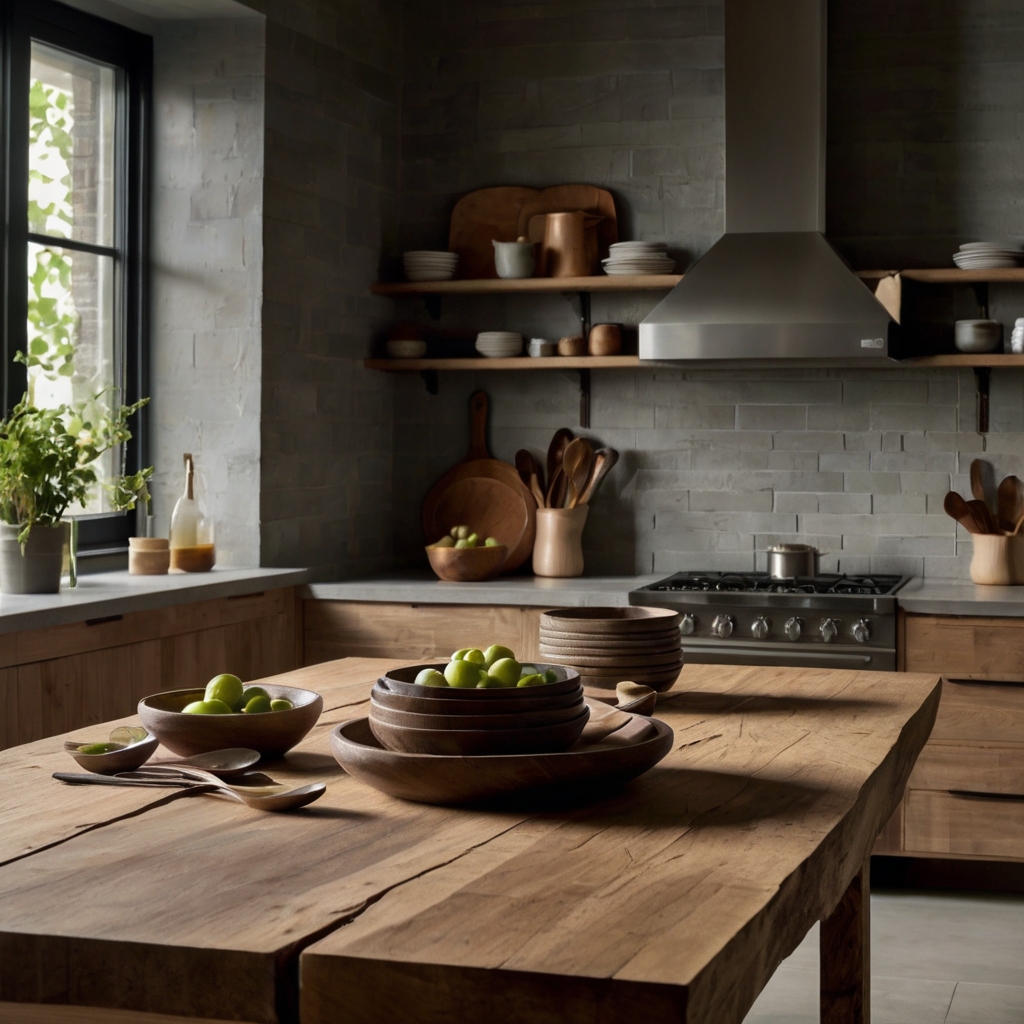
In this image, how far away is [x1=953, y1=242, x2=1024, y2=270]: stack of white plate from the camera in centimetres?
450

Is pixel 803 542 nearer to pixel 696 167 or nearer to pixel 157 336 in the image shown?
pixel 696 167

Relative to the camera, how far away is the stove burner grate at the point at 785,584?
4277 mm

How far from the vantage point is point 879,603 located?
4078mm

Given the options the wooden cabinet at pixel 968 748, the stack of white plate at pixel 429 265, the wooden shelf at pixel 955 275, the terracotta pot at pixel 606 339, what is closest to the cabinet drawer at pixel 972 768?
the wooden cabinet at pixel 968 748

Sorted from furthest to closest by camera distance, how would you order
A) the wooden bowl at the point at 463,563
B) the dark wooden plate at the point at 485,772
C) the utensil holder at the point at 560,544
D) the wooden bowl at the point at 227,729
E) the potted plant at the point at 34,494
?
the utensil holder at the point at 560,544 → the wooden bowl at the point at 463,563 → the potted plant at the point at 34,494 → the wooden bowl at the point at 227,729 → the dark wooden plate at the point at 485,772

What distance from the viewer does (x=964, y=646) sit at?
4055 mm

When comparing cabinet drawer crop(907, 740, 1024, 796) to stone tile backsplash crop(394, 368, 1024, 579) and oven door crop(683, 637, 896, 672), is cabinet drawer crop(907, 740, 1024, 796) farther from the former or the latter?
stone tile backsplash crop(394, 368, 1024, 579)

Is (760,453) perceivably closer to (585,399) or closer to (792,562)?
(792,562)

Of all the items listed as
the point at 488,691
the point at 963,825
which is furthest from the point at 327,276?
the point at 488,691

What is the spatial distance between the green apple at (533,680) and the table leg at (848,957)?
870 mm

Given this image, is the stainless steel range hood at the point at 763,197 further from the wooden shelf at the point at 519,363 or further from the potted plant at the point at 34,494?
the potted plant at the point at 34,494

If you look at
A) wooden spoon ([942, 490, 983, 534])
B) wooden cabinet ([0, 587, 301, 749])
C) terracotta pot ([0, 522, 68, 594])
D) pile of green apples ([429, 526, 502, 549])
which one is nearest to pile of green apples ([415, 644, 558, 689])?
wooden cabinet ([0, 587, 301, 749])

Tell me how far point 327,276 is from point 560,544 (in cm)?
123

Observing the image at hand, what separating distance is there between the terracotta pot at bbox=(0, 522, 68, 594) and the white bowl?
5.71ft
